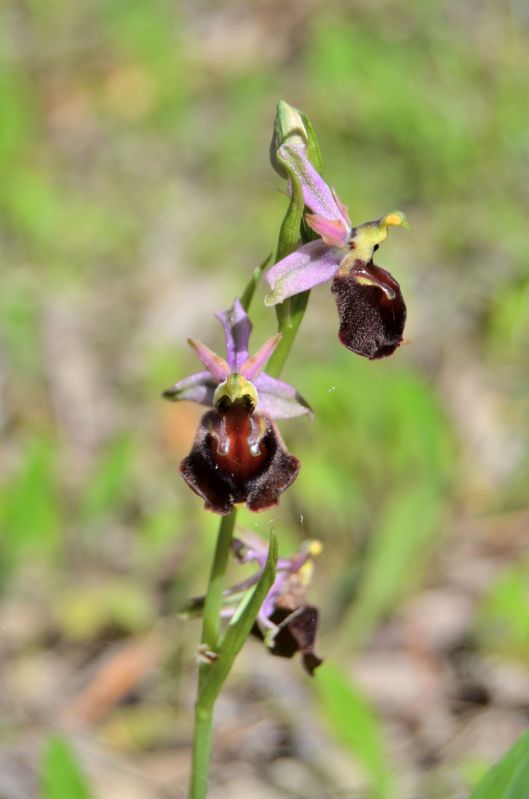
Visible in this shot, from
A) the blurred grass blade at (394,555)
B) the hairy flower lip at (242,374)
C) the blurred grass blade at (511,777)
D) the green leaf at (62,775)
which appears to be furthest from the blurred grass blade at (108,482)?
the blurred grass blade at (511,777)

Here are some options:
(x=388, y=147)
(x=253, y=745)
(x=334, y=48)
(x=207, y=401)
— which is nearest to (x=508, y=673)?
(x=253, y=745)

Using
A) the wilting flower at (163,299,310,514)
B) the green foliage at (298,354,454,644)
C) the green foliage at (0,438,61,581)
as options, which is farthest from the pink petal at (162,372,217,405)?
the green foliage at (0,438,61,581)

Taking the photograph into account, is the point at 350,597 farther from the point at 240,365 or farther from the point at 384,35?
the point at 384,35

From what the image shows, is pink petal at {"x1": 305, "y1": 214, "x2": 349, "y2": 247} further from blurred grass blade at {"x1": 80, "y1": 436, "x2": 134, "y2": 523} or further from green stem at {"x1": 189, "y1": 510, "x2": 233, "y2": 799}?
blurred grass blade at {"x1": 80, "y1": 436, "x2": 134, "y2": 523}

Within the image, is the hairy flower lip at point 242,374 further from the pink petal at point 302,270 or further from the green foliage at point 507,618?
the green foliage at point 507,618

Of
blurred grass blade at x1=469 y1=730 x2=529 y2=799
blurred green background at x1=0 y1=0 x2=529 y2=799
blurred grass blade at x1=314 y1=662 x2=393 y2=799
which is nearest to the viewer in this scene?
blurred grass blade at x1=469 y1=730 x2=529 y2=799

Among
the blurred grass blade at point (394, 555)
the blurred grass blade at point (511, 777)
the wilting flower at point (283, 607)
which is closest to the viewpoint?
the blurred grass blade at point (511, 777)
